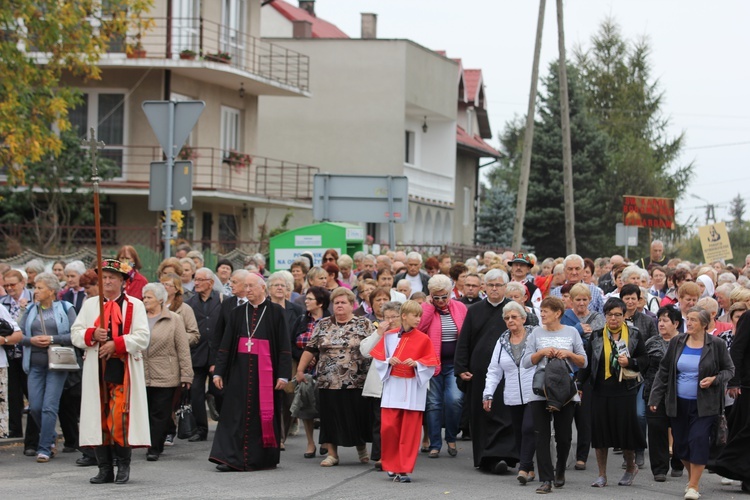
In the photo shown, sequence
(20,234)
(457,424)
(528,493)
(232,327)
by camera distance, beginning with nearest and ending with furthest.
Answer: (528,493), (232,327), (457,424), (20,234)

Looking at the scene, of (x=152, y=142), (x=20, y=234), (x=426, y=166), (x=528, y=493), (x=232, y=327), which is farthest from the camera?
(x=426, y=166)

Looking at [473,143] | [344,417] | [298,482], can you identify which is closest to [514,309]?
[344,417]

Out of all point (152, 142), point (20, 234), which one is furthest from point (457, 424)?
point (152, 142)

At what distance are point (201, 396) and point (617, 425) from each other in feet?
16.4

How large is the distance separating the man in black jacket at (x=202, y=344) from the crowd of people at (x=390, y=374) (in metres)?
0.03

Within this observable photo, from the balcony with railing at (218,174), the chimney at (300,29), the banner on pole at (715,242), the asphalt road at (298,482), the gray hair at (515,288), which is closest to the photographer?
the asphalt road at (298,482)

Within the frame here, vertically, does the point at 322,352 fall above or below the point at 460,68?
below

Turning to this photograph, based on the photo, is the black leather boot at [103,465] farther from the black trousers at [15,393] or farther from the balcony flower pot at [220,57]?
the balcony flower pot at [220,57]

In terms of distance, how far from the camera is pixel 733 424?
468 inches

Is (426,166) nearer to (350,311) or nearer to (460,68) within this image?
(460,68)

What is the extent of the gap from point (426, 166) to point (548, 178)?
5.07 m

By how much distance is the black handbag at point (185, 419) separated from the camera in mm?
14699

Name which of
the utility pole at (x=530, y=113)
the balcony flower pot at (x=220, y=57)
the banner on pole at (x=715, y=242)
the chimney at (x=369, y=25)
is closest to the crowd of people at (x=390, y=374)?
the banner on pole at (x=715, y=242)

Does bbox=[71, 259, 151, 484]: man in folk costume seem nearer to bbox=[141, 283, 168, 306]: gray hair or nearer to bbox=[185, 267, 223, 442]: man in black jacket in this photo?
bbox=[141, 283, 168, 306]: gray hair
